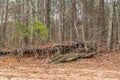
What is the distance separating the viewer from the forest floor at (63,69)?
1149 centimetres

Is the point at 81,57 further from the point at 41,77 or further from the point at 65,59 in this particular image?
the point at 41,77

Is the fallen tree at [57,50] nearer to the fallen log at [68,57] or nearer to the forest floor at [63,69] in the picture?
the fallen log at [68,57]

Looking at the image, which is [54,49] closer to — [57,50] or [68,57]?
[57,50]

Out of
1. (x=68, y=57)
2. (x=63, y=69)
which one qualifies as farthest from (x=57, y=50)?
(x=63, y=69)

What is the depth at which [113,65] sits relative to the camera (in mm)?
15008

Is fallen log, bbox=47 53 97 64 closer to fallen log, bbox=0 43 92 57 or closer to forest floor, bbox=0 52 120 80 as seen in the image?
forest floor, bbox=0 52 120 80

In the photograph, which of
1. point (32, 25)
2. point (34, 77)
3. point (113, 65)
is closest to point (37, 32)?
point (32, 25)

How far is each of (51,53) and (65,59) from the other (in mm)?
1956

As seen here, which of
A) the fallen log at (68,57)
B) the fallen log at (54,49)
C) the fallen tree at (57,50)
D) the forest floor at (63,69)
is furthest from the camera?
the fallen log at (54,49)

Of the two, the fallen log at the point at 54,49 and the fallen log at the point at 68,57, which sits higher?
the fallen log at the point at 54,49

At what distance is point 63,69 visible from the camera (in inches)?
548

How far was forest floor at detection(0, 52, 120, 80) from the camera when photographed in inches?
452

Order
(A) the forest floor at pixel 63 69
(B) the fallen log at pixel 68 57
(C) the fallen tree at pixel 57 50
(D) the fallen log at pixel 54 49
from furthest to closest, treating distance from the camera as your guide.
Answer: (D) the fallen log at pixel 54 49
(C) the fallen tree at pixel 57 50
(B) the fallen log at pixel 68 57
(A) the forest floor at pixel 63 69

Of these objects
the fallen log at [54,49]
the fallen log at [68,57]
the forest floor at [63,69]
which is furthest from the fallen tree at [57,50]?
the forest floor at [63,69]
